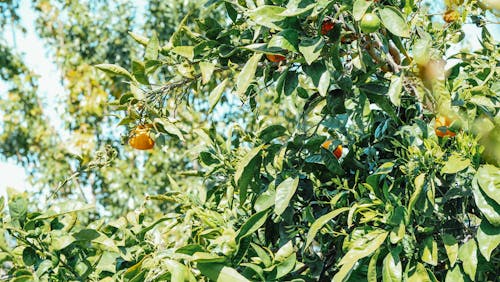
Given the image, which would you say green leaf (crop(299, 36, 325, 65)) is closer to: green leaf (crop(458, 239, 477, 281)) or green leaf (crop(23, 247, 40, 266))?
green leaf (crop(458, 239, 477, 281))

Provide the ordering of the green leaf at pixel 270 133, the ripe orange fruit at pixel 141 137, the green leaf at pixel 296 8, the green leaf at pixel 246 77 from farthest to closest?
the ripe orange fruit at pixel 141 137, the green leaf at pixel 270 133, the green leaf at pixel 246 77, the green leaf at pixel 296 8

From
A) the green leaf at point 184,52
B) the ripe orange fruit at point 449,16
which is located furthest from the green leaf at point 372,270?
the ripe orange fruit at point 449,16

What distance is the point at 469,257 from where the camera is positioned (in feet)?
3.41

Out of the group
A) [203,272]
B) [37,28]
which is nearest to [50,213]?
[203,272]

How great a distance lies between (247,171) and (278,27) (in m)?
0.25

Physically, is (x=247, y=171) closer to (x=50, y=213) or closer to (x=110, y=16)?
(x=50, y=213)

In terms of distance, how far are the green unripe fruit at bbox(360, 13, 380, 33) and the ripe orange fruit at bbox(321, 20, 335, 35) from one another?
70 mm

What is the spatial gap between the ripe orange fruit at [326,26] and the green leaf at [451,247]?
14.1 inches

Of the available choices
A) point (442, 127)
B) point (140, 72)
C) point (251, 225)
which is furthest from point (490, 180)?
point (140, 72)

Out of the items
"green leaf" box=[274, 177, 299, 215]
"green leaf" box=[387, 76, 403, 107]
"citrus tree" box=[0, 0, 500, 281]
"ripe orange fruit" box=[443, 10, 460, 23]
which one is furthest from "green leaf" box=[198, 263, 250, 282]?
"ripe orange fruit" box=[443, 10, 460, 23]

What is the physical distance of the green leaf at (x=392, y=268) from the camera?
1.02 m

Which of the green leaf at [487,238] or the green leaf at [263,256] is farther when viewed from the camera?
the green leaf at [263,256]

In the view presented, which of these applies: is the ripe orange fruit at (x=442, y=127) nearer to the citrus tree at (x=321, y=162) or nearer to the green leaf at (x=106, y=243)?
the citrus tree at (x=321, y=162)

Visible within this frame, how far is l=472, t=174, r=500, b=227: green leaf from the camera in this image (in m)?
1.00
